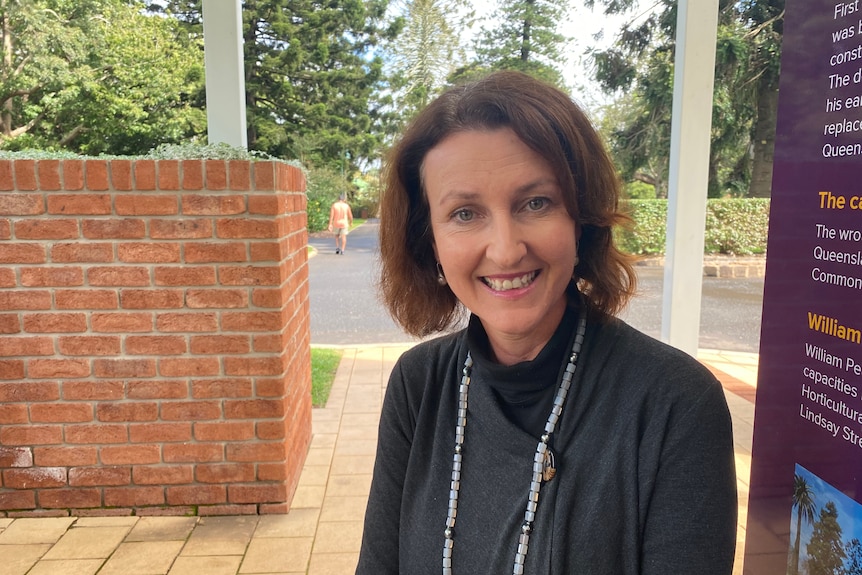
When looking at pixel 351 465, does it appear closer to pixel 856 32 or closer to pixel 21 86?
pixel 856 32

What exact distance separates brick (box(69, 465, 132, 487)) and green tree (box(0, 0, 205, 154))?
64.4 ft

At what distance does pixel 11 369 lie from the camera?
2975 millimetres

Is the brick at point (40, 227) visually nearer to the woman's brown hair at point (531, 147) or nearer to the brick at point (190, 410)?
the brick at point (190, 410)

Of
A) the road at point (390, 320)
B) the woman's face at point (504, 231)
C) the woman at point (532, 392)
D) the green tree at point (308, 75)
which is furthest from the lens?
Answer: the green tree at point (308, 75)

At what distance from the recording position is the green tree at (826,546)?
3.93 ft

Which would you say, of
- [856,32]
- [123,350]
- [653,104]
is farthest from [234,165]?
[653,104]

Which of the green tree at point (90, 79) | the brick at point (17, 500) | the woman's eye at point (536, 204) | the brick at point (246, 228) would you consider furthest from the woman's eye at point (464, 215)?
the green tree at point (90, 79)

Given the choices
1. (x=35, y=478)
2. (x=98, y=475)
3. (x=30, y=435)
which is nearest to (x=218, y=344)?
(x=98, y=475)

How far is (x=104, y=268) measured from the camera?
2922mm

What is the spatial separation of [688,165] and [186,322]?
8.60 feet

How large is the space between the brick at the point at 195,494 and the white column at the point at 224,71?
1724 millimetres

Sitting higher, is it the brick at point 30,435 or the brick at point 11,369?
the brick at point 11,369

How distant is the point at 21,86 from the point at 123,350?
21.2m

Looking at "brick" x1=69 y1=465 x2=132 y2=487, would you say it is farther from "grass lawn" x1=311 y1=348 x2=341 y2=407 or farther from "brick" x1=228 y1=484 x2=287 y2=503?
"grass lawn" x1=311 y1=348 x2=341 y2=407
